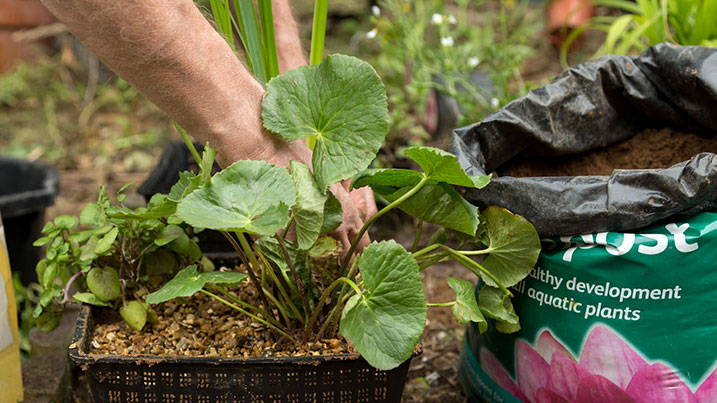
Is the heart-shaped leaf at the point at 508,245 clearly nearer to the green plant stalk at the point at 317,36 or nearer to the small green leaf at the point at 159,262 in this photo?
the green plant stalk at the point at 317,36

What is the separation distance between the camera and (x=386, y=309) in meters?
0.86

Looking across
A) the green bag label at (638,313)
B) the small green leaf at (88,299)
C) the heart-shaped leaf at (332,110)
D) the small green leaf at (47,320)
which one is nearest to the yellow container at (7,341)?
the small green leaf at (47,320)

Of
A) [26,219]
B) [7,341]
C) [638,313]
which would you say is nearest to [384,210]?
[638,313]

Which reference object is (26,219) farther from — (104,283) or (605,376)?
(605,376)

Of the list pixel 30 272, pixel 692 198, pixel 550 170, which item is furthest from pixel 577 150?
pixel 30 272

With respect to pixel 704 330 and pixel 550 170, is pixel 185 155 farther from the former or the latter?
pixel 704 330

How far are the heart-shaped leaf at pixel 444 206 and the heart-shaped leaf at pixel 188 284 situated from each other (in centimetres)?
28

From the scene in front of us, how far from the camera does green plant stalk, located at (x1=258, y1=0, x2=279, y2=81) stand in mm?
1062

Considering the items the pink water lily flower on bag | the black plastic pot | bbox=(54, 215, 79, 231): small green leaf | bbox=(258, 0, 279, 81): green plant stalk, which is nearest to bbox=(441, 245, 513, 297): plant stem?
the pink water lily flower on bag

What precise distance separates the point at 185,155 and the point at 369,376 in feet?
3.33

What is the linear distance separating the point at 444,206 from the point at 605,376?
0.36m

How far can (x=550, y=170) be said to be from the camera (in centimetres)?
128

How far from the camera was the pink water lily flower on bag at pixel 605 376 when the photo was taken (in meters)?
0.97

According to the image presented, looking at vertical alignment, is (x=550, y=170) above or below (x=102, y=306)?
above
